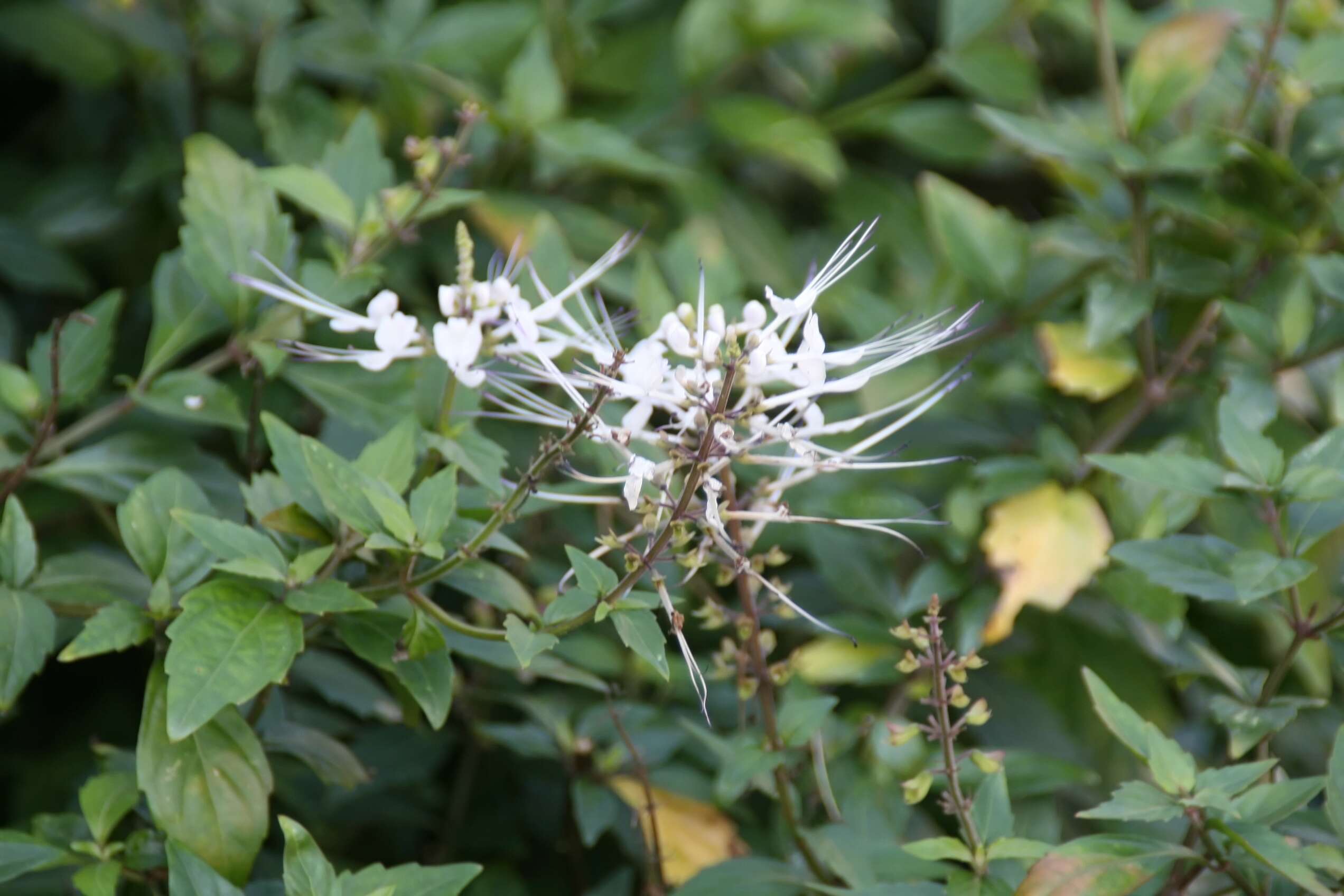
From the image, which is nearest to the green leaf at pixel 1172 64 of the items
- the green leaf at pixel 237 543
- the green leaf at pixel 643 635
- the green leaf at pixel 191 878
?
the green leaf at pixel 643 635

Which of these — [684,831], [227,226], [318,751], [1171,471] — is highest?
[227,226]

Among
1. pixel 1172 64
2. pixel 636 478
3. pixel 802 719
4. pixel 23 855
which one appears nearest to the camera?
pixel 636 478

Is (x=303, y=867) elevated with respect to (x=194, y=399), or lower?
lower

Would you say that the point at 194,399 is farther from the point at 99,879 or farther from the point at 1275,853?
the point at 1275,853

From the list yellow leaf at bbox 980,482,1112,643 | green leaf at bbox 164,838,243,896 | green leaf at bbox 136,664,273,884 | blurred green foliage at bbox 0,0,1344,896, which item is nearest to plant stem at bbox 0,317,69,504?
blurred green foliage at bbox 0,0,1344,896

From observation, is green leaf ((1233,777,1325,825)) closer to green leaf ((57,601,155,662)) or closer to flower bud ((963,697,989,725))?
flower bud ((963,697,989,725))

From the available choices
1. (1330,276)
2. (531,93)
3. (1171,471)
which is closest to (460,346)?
(1171,471)
